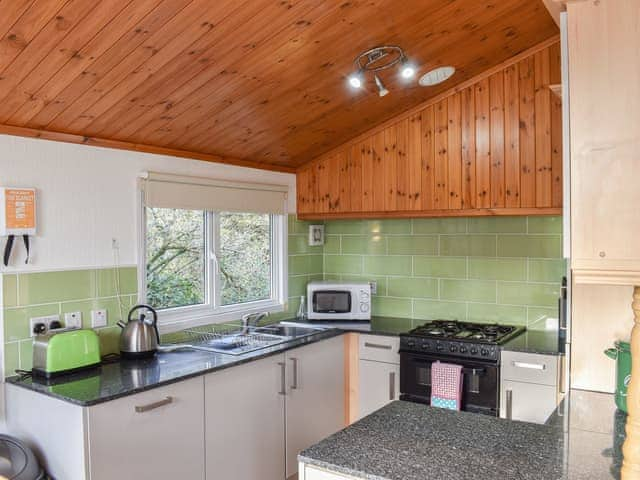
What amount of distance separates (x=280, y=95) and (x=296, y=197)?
1.28 m

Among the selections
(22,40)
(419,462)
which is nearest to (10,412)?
(22,40)

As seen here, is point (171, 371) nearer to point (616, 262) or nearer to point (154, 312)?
point (154, 312)

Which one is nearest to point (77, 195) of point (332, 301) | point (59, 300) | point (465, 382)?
point (59, 300)

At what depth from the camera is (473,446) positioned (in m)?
1.63

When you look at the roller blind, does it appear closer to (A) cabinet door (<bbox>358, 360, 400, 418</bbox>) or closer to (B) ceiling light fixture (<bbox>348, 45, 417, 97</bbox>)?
(B) ceiling light fixture (<bbox>348, 45, 417, 97</bbox>)

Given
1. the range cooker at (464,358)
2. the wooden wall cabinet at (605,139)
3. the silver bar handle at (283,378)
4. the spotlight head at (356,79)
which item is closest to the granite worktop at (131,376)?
the silver bar handle at (283,378)

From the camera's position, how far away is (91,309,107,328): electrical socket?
277 centimetres

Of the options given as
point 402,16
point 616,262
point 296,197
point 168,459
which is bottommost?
point 168,459

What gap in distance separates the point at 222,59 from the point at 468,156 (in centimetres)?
170

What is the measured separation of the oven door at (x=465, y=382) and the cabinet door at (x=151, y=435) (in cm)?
136

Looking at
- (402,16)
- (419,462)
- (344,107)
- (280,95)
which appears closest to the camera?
(419,462)

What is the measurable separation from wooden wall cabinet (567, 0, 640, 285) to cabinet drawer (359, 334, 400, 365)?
87.4 inches

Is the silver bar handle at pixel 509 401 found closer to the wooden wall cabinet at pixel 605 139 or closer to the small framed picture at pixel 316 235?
the small framed picture at pixel 316 235

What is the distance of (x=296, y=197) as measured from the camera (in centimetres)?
414
